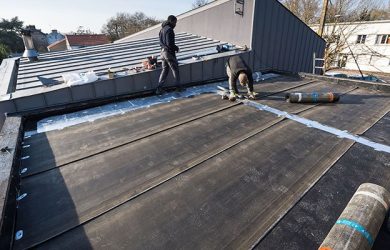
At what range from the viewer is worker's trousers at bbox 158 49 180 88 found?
5.39 metres

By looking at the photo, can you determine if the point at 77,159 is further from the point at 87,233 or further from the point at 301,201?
the point at 301,201

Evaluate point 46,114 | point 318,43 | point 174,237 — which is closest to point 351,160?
point 174,237

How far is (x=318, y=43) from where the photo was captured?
1016 centimetres

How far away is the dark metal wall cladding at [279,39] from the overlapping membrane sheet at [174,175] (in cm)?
400

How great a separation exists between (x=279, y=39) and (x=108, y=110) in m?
6.79

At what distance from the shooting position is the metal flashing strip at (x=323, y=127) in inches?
131

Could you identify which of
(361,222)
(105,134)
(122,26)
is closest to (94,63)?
(105,134)

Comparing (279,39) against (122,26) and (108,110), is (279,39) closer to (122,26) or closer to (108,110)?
(108,110)

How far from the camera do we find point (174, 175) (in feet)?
8.86

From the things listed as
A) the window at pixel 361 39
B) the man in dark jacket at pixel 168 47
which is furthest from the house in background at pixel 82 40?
the window at pixel 361 39

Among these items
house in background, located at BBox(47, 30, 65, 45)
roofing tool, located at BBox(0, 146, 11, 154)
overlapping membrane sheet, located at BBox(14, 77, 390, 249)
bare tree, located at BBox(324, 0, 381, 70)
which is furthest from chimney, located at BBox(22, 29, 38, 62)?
house in background, located at BBox(47, 30, 65, 45)

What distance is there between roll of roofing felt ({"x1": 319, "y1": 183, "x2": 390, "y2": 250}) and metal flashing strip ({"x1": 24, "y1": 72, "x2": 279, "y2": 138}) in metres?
4.01

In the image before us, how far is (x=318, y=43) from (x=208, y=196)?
10.6 m

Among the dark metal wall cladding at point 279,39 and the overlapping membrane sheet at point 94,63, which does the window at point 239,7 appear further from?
the overlapping membrane sheet at point 94,63
